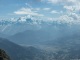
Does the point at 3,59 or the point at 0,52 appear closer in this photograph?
the point at 3,59

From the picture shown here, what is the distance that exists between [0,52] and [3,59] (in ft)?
54.6

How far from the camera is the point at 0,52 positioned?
176 metres

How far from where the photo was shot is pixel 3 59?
161125 mm
